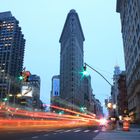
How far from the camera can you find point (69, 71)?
185m

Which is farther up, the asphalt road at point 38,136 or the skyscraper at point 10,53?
the skyscraper at point 10,53

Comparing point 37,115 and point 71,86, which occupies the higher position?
point 71,86

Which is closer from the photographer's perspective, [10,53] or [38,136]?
[38,136]

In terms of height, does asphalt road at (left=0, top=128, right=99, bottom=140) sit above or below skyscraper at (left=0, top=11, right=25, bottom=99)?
below

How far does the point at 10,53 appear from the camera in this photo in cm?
14525

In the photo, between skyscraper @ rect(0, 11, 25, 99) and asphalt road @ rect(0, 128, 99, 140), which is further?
skyscraper @ rect(0, 11, 25, 99)

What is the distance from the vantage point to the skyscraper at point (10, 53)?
12838 cm

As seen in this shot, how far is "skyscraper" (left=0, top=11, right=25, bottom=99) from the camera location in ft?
421

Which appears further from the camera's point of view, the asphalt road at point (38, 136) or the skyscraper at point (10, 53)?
the skyscraper at point (10, 53)

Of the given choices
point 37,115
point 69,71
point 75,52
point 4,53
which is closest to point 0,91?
point 4,53

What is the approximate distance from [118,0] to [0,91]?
2690 inches

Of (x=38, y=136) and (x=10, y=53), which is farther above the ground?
(x=10, y=53)

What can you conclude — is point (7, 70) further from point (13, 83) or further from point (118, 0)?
point (118, 0)

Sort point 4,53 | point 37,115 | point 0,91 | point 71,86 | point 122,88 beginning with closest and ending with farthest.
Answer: point 37,115
point 122,88
point 0,91
point 4,53
point 71,86
